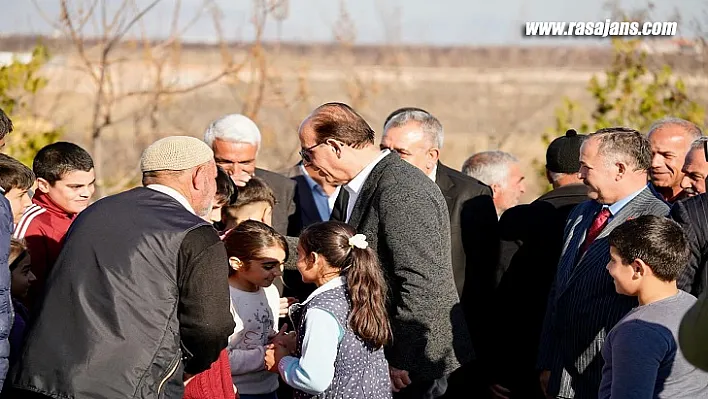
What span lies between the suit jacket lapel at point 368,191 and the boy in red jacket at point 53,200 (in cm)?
140

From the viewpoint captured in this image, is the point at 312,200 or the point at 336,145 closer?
the point at 336,145

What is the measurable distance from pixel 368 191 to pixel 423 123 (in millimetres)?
1485

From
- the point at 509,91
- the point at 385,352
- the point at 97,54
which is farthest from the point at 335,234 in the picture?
the point at 509,91

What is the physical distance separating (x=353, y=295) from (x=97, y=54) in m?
6.77

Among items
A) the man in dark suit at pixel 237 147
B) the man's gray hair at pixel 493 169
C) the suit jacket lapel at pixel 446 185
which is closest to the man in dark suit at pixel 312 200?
the man in dark suit at pixel 237 147

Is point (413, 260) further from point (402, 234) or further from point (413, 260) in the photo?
point (402, 234)

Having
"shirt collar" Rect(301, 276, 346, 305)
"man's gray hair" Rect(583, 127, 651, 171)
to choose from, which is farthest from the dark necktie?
"man's gray hair" Rect(583, 127, 651, 171)

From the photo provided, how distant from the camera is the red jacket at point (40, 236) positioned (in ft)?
15.7

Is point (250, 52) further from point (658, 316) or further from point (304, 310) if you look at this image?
point (658, 316)

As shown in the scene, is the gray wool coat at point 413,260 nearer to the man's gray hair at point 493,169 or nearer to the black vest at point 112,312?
the black vest at point 112,312

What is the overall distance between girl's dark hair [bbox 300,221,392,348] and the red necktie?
3.31ft

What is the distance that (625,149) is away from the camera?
4492 mm

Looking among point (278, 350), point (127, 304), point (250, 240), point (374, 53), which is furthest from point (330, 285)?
point (374, 53)

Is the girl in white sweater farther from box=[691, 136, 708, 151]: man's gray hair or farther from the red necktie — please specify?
box=[691, 136, 708, 151]: man's gray hair
